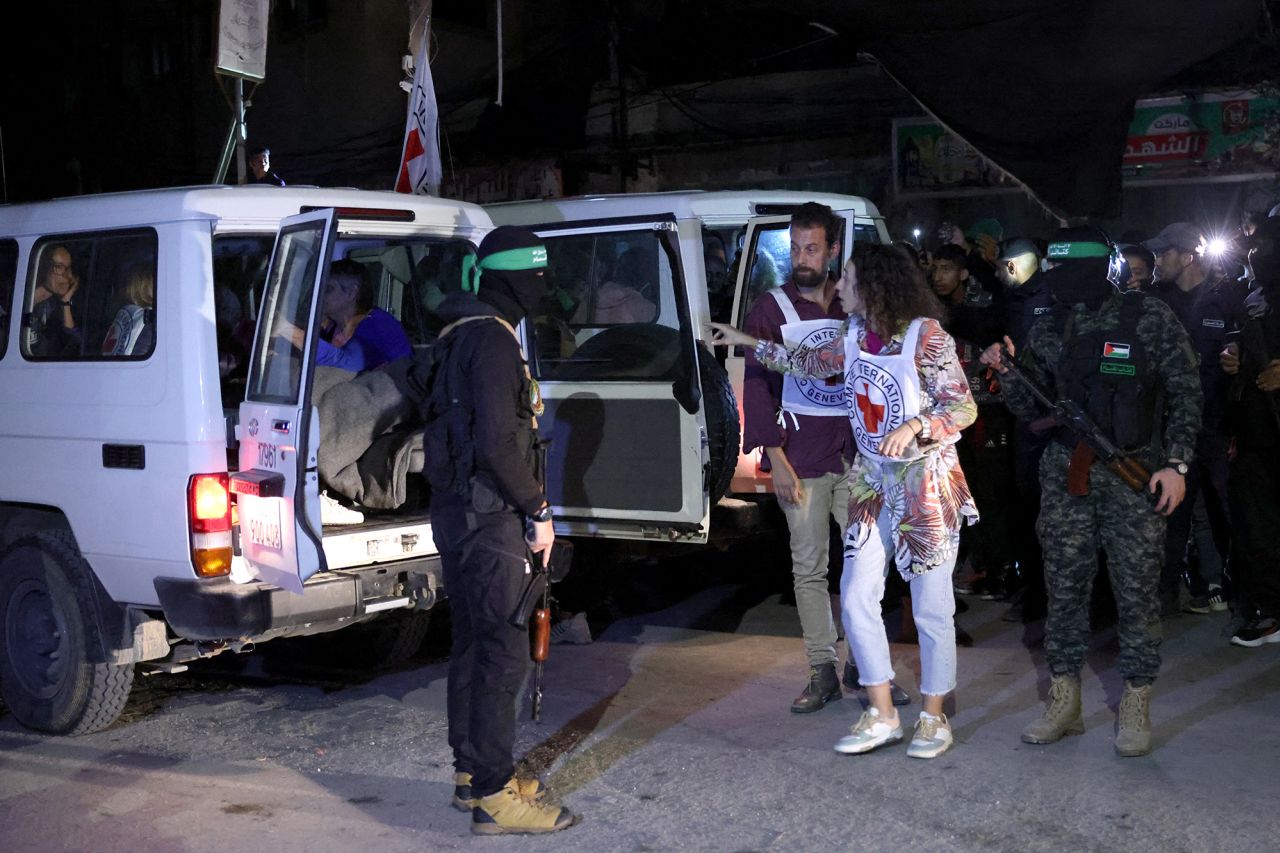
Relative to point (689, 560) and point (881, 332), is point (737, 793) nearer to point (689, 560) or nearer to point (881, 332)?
point (881, 332)

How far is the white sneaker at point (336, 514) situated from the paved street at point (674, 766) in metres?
0.87

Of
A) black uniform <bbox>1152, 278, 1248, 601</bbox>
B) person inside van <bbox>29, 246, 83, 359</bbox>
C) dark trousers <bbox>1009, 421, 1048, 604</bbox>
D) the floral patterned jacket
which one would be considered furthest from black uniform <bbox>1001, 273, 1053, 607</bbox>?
person inside van <bbox>29, 246, 83, 359</bbox>

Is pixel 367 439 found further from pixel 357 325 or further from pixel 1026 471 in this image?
pixel 1026 471

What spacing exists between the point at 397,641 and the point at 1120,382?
3706mm

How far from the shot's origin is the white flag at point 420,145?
9930 mm

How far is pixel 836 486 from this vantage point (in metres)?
5.70

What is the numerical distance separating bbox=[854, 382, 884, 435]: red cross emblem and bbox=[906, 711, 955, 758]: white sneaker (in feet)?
3.60

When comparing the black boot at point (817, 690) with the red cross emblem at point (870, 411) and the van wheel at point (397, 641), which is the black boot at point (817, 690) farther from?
the van wheel at point (397, 641)

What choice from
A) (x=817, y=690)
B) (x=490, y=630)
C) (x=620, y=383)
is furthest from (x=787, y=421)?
(x=490, y=630)

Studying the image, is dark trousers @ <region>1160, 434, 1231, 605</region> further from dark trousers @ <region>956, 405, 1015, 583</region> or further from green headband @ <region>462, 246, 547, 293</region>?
green headband @ <region>462, 246, 547, 293</region>

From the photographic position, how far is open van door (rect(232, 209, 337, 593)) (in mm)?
5059

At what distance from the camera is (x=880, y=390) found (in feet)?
16.7

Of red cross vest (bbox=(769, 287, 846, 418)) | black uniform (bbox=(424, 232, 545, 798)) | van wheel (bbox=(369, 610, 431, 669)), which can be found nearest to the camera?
black uniform (bbox=(424, 232, 545, 798))

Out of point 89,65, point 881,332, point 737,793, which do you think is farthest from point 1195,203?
point 89,65
